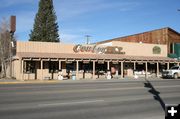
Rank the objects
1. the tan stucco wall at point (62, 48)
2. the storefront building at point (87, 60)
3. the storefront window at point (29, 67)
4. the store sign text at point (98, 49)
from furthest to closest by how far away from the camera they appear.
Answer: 1. the store sign text at point (98, 49)
2. the storefront window at point (29, 67)
3. the tan stucco wall at point (62, 48)
4. the storefront building at point (87, 60)

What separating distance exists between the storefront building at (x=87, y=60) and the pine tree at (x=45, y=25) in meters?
22.5

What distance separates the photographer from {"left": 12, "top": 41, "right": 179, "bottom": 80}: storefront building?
108 ft

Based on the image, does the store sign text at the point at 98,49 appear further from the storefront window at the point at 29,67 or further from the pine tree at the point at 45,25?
the pine tree at the point at 45,25

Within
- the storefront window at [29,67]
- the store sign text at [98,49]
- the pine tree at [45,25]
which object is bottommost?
the storefront window at [29,67]

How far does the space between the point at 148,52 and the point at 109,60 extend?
30.4 feet

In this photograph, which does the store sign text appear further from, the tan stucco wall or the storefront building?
the tan stucco wall

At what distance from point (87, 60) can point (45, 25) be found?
27841 millimetres

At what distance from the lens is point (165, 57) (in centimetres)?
4484

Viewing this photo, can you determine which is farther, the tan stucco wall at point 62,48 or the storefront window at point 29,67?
the storefront window at point 29,67

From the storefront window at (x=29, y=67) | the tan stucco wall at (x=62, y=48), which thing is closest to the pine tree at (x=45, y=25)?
the tan stucco wall at (x=62, y=48)

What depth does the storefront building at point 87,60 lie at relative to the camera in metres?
33.0

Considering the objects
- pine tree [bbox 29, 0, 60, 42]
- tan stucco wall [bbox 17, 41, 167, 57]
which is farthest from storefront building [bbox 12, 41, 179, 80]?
pine tree [bbox 29, 0, 60, 42]

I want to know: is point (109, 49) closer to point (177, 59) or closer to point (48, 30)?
point (177, 59)

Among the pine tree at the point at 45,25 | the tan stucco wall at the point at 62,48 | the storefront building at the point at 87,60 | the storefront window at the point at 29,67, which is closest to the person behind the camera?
the storefront building at the point at 87,60
